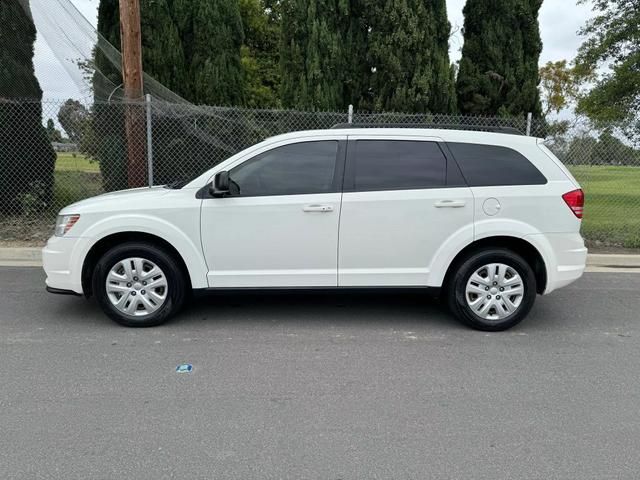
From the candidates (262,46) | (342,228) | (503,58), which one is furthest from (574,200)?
(262,46)

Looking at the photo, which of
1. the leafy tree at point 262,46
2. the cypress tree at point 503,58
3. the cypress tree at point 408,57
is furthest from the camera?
the leafy tree at point 262,46

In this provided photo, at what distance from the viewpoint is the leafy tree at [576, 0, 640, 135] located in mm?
12164

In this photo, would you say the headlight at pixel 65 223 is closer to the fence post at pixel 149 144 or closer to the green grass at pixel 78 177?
the fence post at pixel 149 144

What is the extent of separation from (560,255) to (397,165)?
5.56ft

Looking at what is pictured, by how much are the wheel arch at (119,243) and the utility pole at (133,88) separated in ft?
11.9

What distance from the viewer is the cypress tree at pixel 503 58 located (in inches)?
418

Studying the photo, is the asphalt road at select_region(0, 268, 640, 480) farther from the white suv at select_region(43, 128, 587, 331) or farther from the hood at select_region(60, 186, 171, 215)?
the hood at select_region(60, 186, 171, 215)

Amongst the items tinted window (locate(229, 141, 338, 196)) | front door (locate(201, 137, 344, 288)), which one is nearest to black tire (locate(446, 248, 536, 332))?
front door (locate(201, 137, 344, 288))

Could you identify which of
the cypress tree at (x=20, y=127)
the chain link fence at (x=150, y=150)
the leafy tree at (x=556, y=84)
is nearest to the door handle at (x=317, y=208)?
the chain link fence at (x=150, y=150)

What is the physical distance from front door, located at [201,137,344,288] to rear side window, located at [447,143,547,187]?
1.13 meters

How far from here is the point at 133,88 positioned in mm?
8164

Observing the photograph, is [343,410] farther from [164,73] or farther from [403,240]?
[164,73]

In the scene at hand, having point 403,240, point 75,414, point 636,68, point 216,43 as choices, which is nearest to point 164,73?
point 216,43

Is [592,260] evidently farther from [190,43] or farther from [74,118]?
[74,118]
